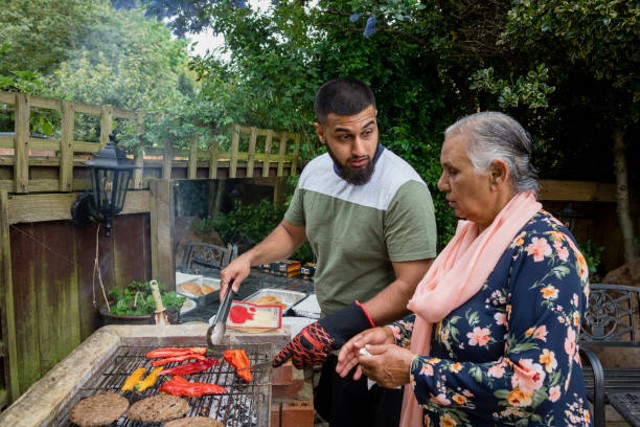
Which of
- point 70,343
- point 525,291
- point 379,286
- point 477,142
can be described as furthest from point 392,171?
point 70,343

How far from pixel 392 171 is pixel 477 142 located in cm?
82

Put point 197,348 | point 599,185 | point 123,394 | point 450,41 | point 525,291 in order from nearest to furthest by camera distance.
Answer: point 525,291 < point 123,394 < point 197,348 < point 450,41 < point 599,185

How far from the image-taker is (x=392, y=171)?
8.39 feet

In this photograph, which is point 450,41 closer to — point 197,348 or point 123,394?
point 197,348

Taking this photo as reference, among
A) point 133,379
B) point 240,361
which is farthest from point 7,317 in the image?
point 240,361

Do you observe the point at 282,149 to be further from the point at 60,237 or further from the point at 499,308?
the point at 499,308

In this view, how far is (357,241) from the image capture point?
2564mm

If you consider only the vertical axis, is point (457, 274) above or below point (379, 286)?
above

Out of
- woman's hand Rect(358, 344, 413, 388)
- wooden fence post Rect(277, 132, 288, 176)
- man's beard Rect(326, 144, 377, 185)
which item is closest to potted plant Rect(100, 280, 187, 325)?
man's beard Rect(326, 144, 377, 185)

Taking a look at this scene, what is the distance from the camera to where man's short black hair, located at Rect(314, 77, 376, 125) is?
2.52 m

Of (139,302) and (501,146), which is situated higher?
(501,146)

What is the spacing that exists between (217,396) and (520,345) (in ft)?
5.16

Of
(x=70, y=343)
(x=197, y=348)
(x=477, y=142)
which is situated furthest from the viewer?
(x=70, y=343)

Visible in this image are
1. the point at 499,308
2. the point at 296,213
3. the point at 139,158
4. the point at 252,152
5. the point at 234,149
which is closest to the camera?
the point at 499,308
